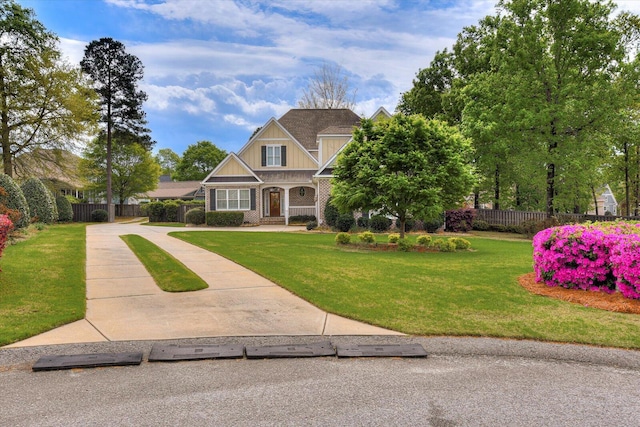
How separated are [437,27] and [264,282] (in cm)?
1317

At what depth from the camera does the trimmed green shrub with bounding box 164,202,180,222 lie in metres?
34.2

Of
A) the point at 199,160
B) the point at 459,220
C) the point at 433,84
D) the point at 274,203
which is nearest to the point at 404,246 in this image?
the point at 459,220

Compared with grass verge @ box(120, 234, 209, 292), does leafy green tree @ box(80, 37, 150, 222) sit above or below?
above

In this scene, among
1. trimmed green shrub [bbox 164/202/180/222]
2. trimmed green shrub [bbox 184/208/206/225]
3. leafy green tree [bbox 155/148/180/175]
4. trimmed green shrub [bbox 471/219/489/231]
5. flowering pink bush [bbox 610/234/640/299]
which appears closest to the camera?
flowering pink bush [bbox 610/234/640/299]

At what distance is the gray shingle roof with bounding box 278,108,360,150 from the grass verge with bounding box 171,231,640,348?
2170cm

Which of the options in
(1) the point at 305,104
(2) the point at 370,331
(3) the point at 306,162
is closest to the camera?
(2) the point at 370,331

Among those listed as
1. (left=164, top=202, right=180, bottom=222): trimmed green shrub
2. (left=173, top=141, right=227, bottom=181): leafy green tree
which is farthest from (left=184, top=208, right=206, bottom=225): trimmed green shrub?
(left=173, top=141, right=227, bottom=181): leafy green tree

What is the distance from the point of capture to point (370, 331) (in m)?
5.68

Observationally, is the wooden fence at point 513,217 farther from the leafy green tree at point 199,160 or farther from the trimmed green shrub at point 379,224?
the leafy green tree at point 199,160

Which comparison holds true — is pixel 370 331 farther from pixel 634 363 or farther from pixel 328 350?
pixel 634 363

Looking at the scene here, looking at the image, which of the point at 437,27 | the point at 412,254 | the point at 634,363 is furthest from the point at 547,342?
the point at 437,27

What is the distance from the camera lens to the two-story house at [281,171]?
97.0ft

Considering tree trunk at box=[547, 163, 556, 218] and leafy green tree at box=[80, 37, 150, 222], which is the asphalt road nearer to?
tree trunk at box=[547, 163, 556, 218]

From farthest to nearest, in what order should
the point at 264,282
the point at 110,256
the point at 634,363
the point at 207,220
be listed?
1. the point at 207,220
2. the point at 110,256
3. the point at 264,282
4. the point at 634,363
